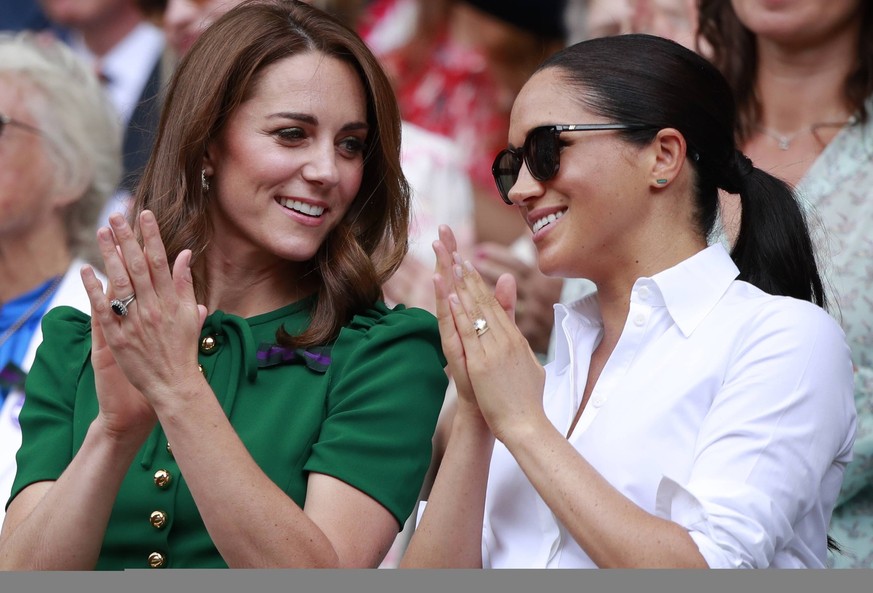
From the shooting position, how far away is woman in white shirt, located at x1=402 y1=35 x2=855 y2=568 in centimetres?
229

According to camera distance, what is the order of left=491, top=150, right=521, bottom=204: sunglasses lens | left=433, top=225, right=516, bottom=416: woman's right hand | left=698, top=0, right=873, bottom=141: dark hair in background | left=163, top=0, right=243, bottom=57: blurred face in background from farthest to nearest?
left=163, top=0, right=243, bottom=57: blurred face in background < left=698, top=0, right=873, bottom=141: dark hair in background < left=491, top=150, right=521, bottom=204: sunglasses lens < left=433, top=225, right=516, bottom=416: woman's right hand

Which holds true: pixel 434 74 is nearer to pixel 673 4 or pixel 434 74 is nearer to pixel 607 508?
pixel 673 4

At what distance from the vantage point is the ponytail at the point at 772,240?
108 inches

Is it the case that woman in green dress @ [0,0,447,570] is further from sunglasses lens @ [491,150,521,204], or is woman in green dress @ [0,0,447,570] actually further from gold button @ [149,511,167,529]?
sunglasses lens @ [491,150,521,204]

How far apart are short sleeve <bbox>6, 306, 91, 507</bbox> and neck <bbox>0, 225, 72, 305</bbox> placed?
1666 millimetres

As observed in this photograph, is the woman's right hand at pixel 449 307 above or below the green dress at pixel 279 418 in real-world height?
above

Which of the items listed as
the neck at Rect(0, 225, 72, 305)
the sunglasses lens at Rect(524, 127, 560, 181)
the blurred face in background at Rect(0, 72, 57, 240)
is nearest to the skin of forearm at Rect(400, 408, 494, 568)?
the sunglasses lens at Rect(524, 127, 560, 181)

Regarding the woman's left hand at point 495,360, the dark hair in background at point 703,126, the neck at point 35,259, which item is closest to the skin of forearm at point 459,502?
the woman's left hand at point 495,360

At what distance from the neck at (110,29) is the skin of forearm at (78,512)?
339 cm

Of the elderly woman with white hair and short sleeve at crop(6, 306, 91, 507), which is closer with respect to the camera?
short sleeve at crop(6, 306, 91, 507)

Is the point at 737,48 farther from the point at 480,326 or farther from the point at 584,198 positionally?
the point at 480,326

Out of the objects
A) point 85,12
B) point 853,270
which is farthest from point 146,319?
point 85,12

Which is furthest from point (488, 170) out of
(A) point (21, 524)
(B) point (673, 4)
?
(A) point (21, 524)

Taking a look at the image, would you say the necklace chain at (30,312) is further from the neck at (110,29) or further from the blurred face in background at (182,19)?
the neck at (110,29)
